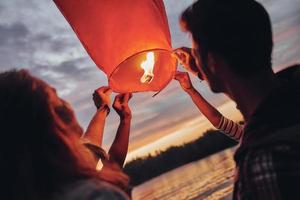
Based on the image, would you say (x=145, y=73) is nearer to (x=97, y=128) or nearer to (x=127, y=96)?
(x=127, y=96)

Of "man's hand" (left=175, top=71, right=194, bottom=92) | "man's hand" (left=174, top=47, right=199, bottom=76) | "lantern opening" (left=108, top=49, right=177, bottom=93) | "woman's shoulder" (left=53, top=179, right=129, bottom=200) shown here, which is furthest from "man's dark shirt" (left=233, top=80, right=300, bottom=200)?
"man's hand" (left=175, top=71, right=194, bottom=92)

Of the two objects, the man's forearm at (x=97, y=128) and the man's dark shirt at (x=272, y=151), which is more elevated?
the man's dark shirt at (x=272, y=151)

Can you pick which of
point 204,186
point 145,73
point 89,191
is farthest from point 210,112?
point 204,186

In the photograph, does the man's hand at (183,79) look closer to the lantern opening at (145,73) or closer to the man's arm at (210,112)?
the man's arm at (210,112)

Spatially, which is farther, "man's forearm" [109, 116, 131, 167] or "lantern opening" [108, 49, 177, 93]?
"man's forearm" [109, 116, 131, 167]

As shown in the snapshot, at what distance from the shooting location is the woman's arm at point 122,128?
2.73 metres

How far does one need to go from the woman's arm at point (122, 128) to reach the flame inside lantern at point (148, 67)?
33 cm

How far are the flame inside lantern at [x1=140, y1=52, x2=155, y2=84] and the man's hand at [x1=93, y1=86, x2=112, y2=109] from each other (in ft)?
1.26

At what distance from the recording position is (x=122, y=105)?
9.27ft

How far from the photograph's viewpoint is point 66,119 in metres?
1.81

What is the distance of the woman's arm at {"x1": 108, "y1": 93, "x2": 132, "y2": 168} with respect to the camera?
A: 8.96 feet

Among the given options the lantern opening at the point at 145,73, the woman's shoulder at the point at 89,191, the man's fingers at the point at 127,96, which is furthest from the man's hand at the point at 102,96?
the woman's shoulder at the point at 89,191

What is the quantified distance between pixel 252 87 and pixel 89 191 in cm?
84

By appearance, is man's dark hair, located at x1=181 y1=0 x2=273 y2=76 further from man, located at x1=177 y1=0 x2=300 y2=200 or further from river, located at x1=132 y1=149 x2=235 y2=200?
river, located at x1=132 y1=149 x2=235 y2=200
